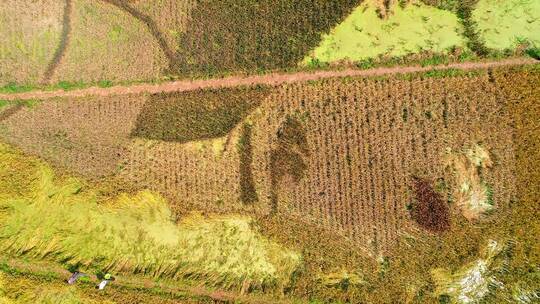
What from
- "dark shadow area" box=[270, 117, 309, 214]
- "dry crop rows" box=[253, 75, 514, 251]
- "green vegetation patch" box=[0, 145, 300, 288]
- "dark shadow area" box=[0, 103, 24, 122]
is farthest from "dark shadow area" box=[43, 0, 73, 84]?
"dark shadow area" box=[270, 117, 309, 214]

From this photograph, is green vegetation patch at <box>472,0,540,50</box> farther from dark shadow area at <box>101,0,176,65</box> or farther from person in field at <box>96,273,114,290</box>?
person in field at <box>96,273,114,290</box>

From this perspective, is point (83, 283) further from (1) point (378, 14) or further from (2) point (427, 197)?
(1) point (378, 14)

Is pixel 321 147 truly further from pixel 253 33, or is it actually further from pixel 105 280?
pixel 105 280

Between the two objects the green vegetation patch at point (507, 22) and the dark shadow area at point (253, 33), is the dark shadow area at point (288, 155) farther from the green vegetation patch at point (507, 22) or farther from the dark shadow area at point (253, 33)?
the green vegetation patch at point (507, 22)

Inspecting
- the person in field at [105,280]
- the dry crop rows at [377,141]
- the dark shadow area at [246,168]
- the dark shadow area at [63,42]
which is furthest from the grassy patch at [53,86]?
the person in field at [105,280]

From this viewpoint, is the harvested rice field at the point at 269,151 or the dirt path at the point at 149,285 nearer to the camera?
the harvested rice field at the point at 269,151
